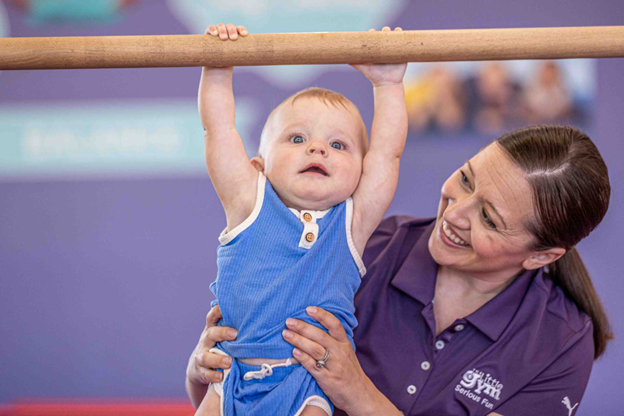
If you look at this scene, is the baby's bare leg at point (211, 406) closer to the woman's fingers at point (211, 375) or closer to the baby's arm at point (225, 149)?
the woman's fingers at point (211, 375)

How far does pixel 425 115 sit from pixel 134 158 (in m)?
1.77

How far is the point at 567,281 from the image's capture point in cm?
171

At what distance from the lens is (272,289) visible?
1312mm

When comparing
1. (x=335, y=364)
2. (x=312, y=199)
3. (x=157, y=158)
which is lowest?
(x=335, y=364)

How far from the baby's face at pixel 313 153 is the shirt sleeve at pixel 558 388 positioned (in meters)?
0.73

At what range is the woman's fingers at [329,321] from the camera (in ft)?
4.36

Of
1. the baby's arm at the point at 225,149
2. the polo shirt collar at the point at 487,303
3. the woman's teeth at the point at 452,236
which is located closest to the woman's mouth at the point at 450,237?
the woman's teeth at the point at 452,236

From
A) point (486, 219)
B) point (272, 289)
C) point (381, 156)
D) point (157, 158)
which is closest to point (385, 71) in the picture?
point (381, 156)

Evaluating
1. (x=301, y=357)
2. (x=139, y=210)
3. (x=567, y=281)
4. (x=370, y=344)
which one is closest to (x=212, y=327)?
(x=301, y=357)

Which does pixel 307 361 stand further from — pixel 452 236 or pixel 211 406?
pixel 452 236

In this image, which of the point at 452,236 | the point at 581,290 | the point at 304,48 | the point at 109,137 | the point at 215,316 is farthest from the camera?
the point at 109,137

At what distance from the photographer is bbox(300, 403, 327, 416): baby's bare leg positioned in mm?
1312

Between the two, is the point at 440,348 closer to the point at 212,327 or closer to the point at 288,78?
the point at 212,327

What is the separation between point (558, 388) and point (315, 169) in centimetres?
90
